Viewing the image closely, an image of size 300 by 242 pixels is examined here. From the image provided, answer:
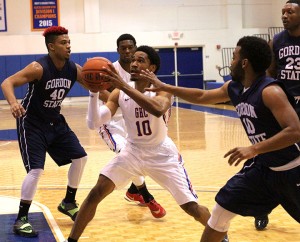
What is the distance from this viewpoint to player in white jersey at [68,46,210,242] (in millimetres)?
5117

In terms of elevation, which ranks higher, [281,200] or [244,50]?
[244,50]

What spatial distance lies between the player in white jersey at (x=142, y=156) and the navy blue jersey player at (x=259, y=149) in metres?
0.86

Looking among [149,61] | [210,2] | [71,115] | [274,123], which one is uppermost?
[210,2]

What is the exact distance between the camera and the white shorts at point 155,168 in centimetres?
524

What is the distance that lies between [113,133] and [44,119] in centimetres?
121

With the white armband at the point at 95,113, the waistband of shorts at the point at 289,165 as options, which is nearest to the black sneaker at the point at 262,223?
the white armband at the point at 95,113

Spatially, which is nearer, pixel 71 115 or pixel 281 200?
pixel 281 200

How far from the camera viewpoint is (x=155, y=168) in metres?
5.35

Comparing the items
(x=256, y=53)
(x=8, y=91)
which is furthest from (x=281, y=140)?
(x=8, y=91)

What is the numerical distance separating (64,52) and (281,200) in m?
3.03

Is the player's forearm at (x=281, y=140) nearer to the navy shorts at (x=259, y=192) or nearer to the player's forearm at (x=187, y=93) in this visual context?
the navy shorts at (x=259, y=192)

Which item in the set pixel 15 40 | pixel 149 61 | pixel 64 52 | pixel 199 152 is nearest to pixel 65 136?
pixel 64 52

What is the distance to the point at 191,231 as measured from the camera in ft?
19.9

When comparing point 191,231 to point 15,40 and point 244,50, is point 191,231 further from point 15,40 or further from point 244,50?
point 15,40
